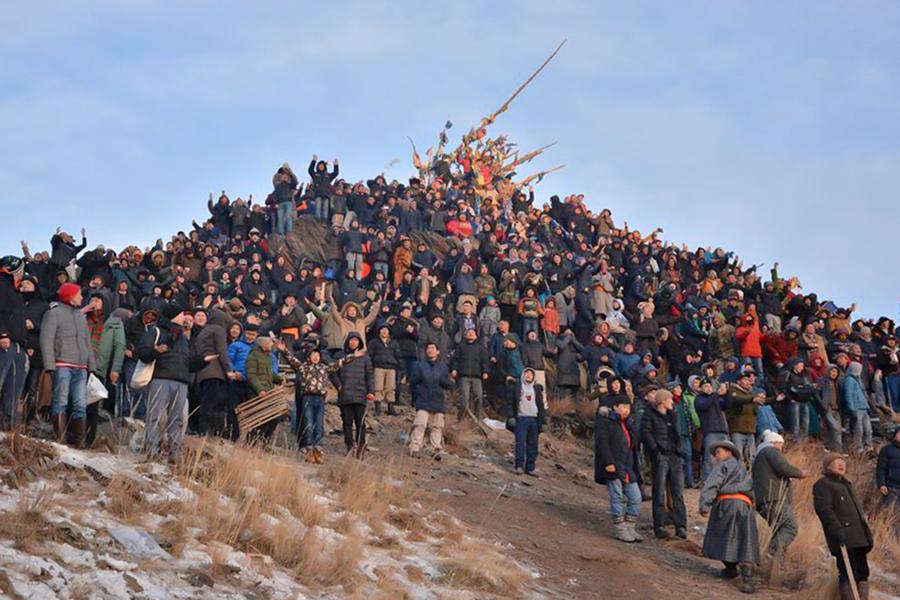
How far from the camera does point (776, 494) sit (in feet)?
42.0

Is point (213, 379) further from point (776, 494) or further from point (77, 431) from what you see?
point (776, 494)

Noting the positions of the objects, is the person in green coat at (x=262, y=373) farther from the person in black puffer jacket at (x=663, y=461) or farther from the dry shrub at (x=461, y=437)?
the person in black puffer jacket at (x=663, y=461)

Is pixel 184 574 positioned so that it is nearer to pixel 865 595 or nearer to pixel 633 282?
pixel 865 595

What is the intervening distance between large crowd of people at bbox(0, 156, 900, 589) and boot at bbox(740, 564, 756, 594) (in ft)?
0.12

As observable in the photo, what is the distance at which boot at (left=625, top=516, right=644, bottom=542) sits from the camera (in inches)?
538

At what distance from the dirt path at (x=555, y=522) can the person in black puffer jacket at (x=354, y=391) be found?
0.52 meters

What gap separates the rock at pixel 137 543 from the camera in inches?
331

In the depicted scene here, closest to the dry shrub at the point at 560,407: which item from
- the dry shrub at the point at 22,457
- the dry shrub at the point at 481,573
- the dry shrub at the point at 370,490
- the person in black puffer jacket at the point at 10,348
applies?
the dry shrub at the point at 370,490

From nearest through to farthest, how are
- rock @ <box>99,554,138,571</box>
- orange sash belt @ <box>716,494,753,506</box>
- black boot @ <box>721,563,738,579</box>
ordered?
rock @ <box>99,554,138,571</box>
orange sash belt @ <box>716,494,753,506</box>
black boot @ <box>721,563,738,579</box>

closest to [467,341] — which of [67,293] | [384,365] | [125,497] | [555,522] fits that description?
[384,365]

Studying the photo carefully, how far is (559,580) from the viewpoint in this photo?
36.6ft

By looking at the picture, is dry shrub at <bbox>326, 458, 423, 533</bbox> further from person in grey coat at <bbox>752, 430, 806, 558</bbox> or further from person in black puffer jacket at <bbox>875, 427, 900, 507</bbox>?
person in black puffer jacket at <bbox>875, 427, 900, 507</bbox>

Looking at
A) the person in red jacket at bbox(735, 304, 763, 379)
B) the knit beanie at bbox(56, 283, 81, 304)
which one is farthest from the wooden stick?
the person in red jacket at bbox(735, 304, 763, 379)

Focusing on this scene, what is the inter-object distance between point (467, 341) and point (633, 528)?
238 inches
